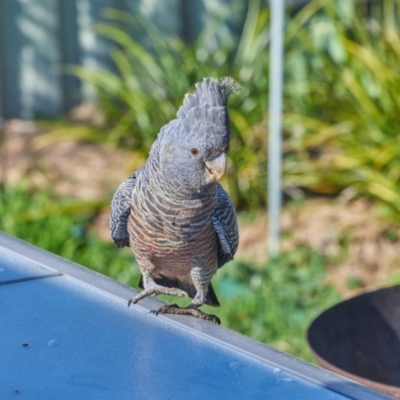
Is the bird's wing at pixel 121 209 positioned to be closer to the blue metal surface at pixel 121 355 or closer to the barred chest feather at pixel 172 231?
the barred chest feather at pixel 172 231

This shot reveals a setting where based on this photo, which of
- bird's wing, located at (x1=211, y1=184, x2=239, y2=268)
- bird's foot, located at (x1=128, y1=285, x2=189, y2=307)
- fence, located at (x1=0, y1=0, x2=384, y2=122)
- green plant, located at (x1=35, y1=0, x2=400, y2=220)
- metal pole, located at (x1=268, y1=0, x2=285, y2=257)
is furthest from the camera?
fence, located at (x1=0, y1=0, x2=384, y2=122)

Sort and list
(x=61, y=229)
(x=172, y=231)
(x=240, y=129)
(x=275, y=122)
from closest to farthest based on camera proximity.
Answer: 1. (x=172, y=231)
2. (x=275, y=122)
3. (x=61, y=229)
4. (x=240, y=129)

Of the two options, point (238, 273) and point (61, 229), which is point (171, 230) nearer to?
point (238, 273)

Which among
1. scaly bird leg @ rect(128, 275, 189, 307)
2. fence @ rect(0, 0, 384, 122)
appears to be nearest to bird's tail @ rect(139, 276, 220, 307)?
scaly bird leg @ rect(128, 275, 189, 307)

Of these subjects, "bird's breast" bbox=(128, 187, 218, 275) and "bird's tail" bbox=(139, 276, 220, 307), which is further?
"bird's tail" bbox=(139, 276, 220, 307)

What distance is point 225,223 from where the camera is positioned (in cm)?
292

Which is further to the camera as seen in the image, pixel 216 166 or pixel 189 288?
pixel 189 288

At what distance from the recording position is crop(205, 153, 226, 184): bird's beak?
252 cm

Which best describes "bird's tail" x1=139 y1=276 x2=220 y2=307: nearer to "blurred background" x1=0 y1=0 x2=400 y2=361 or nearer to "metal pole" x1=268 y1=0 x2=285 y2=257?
"blurred background" x1=0 y1=0 x2=400 y2=361

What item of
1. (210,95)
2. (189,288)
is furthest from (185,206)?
(189,288)

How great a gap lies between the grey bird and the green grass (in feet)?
4.56

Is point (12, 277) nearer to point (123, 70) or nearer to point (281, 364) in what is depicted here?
point (281, 364)

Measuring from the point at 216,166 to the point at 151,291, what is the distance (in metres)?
0.49

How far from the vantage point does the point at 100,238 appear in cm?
571
